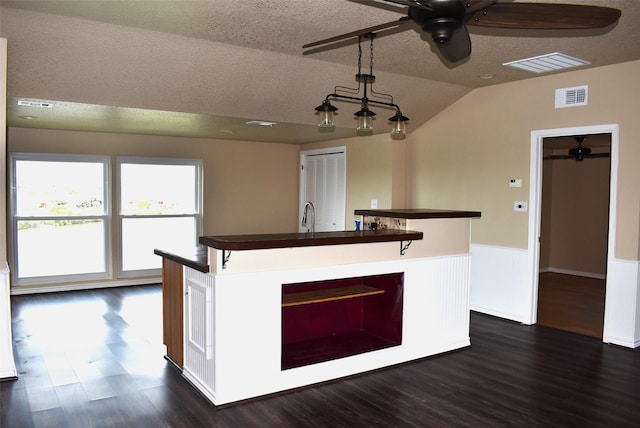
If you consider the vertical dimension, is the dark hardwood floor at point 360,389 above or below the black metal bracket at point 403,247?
below

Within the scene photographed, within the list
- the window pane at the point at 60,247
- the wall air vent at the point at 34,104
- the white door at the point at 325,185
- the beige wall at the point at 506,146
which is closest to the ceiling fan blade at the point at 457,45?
the beige wall at the point at 506,146

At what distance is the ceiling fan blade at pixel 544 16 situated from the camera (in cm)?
217

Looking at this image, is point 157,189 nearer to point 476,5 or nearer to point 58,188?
point 58,188

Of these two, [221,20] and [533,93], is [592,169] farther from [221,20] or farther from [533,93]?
[221,20]

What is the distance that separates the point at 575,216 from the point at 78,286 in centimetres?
782

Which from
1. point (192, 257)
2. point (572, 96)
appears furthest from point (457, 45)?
point (572, 96)

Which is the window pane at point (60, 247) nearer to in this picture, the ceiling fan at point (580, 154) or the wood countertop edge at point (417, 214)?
the wood countertop edge at point (417, 214)

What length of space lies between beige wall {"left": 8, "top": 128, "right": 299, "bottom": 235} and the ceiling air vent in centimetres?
451

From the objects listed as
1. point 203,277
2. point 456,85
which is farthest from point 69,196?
A: point 456,85

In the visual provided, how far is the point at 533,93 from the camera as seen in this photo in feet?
17.1

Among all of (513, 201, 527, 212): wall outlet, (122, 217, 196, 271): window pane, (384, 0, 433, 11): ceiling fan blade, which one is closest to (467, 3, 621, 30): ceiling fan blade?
(384, 0, 433, 11): ceiling fan blade

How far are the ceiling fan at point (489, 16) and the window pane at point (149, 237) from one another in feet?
18.1

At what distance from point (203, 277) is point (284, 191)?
17.0 ft

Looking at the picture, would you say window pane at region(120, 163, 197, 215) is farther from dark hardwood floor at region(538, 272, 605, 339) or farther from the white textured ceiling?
dark hardwood floor at region(538, 272, 605, 339)
